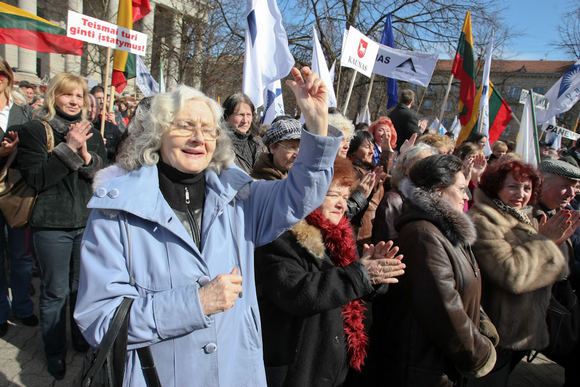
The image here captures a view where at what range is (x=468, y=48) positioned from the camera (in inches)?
256

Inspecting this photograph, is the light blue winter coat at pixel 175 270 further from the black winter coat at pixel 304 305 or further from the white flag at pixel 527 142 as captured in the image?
the white flag at pixel 527 142

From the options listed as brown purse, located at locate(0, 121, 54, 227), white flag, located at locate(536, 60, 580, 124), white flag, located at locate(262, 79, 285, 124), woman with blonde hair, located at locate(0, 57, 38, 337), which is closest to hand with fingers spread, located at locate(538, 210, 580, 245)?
white flag, located at locate(262, 79, 285, 124)

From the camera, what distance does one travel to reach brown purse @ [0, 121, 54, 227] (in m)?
3.07

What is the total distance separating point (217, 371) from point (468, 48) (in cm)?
670

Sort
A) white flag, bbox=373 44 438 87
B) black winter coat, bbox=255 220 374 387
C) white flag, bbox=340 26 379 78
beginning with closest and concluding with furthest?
1. black winter coat, bbox=255 220 374 387
2. white flag, bbox=340 26 379 78
3. white flag, bbox=373 44 438 87

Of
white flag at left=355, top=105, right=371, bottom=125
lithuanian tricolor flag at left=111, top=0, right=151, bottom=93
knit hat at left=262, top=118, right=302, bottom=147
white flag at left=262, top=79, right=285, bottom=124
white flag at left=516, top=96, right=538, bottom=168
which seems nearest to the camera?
knit hat at left=262, top=118, right=302, bottom=147

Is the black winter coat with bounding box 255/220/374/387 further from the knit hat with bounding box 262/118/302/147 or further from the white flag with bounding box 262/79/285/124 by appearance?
the white flag with bounding box 262/79/285/124

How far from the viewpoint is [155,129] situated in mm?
1635

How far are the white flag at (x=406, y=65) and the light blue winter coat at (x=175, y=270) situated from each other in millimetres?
4968

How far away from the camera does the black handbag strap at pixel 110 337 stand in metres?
1.34

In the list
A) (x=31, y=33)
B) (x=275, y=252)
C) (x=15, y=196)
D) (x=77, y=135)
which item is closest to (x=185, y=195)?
(x=275, y=252)

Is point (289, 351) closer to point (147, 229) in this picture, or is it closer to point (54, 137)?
point (147, 229)

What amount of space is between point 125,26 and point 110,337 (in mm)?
4383

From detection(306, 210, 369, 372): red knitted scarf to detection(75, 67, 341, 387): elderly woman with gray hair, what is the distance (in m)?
0.43
